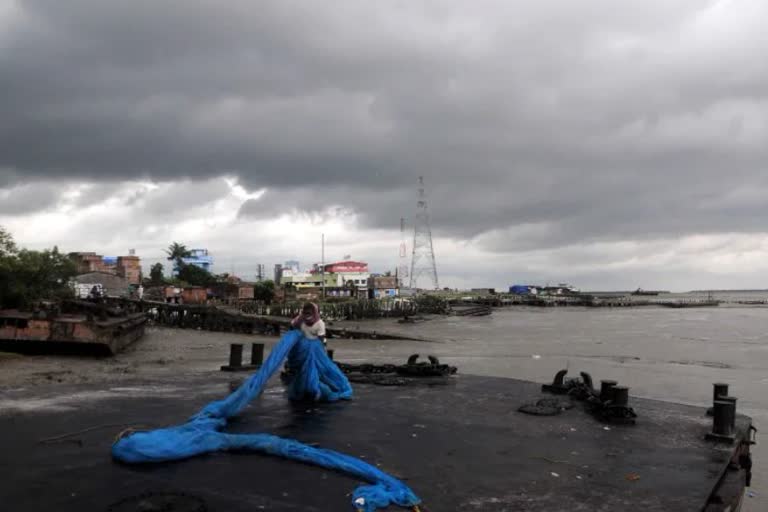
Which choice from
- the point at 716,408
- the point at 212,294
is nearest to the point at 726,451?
the point at 716,408

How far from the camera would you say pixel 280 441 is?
19.6 feet

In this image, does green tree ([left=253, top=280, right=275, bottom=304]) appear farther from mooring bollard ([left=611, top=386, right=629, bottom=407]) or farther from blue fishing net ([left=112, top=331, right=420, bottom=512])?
mooring bollard ([left=611, top=386, right=629, bottom=407])

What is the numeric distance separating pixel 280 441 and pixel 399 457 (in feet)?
4.22

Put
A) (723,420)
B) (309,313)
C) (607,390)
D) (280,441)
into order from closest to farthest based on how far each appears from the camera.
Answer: (280,441) → (723,420) → (607,390) → (309,313)

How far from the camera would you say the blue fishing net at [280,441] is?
479 centimetres

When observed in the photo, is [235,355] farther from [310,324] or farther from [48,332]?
[48,332]

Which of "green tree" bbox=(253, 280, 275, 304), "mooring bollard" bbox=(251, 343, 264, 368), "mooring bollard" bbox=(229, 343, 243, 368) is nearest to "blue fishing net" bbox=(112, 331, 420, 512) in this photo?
"mooring bollard" bbox=(251, 343, 264, 368)

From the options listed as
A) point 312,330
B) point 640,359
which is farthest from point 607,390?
point 640,359

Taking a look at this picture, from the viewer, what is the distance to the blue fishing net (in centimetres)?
479

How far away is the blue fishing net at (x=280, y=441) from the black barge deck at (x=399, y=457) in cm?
12

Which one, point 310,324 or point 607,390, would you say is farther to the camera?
point 310,324

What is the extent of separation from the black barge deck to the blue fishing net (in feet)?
0.40

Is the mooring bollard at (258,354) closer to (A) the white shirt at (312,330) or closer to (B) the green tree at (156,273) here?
(A) the white shirt at (312,330)

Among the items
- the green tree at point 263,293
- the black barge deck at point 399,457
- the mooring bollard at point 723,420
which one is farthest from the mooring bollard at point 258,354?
the green tree at point 263,293
